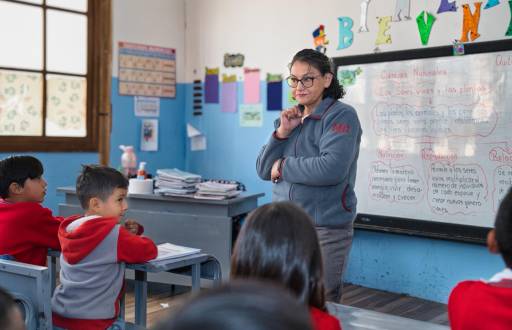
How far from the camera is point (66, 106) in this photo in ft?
14.8

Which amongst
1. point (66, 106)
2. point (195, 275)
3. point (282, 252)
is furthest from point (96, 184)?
point (66, 106)

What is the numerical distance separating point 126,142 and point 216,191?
1664mm

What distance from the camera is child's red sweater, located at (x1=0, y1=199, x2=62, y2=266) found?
2.27 m

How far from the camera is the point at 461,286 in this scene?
4.15 feet

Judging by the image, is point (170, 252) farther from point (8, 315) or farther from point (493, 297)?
point (8, 315)

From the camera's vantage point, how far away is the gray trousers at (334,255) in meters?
2.02

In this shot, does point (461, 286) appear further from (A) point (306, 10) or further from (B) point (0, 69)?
(B) point (0, 69)

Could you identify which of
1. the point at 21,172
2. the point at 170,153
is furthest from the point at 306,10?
the point at 21,172

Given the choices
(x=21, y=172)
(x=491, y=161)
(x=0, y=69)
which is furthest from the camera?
(x=0, y=69)

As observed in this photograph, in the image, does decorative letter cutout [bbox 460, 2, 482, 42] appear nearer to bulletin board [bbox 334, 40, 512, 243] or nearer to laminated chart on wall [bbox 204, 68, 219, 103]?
bulletin board [bbox 334, 40, 512, 243]

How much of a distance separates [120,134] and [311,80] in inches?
117

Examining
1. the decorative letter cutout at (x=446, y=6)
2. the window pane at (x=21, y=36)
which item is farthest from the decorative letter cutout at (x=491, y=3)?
the window pane at (x=21, y=36)

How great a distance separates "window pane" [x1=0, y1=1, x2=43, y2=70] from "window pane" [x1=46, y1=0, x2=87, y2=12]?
4.5 inches

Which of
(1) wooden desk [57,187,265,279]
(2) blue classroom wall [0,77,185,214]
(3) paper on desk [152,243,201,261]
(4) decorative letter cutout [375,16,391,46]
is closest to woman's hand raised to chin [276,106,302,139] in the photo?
(3) paper on desk [152,243,201,261]
